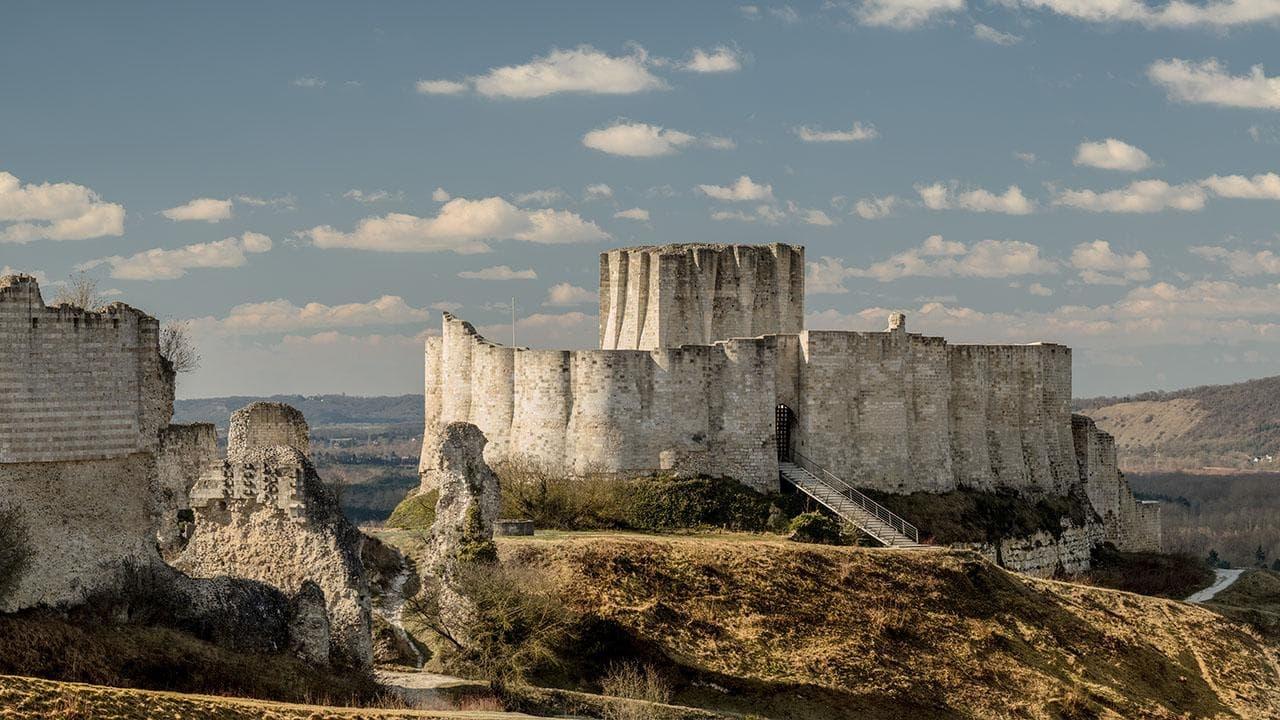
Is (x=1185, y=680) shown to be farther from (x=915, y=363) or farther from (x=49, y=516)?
(x=49, y=516)

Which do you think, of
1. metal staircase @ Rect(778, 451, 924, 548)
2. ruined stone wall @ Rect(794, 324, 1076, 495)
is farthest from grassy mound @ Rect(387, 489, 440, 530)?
ruined stone wall @ Rect(794, 324, 1076, 495)

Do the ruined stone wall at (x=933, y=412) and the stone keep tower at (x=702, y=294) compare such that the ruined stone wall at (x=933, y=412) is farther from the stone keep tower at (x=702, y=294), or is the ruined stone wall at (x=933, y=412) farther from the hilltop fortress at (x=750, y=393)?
the stone keep tower at (x=702, y=294)

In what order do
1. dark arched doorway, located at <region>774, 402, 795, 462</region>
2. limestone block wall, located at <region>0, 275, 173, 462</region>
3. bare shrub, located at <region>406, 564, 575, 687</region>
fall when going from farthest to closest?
dark arched doorway, located at <region>774, 402, 795, 462</region> → bare shrub, located at <region>406, 564, 575, 687</region> → limestone block wall, located at <region>0, 275, 173, 462</region>

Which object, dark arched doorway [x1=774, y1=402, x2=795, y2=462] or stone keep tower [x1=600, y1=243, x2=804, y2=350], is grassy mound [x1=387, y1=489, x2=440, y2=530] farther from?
dark arched doorway [x1=774, y1=402, x2=795, y2=462]

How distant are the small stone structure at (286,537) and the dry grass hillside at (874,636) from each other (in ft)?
25.3

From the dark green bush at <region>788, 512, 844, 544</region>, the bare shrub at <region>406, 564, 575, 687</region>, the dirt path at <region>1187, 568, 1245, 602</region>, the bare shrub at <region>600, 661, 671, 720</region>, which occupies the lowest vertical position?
the dirt path at <region>1187, 568, 1245, 602</region>

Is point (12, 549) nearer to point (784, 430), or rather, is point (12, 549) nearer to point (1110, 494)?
point (784, 430)

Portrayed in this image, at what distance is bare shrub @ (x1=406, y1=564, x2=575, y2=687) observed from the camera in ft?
115

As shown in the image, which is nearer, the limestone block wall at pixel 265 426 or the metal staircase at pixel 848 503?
the limestone block wall at pixel 265 426

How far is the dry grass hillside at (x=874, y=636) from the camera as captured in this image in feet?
125

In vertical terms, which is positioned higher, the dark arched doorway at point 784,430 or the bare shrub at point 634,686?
the dark arched doorway at point 784,430

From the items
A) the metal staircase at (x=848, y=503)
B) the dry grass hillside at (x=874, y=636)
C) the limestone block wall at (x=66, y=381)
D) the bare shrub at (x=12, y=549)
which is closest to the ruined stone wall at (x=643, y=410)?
the metal staircase at (x=848, y=503)

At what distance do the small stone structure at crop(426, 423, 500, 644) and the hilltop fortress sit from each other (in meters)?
12.0

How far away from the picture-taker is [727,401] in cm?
5206
